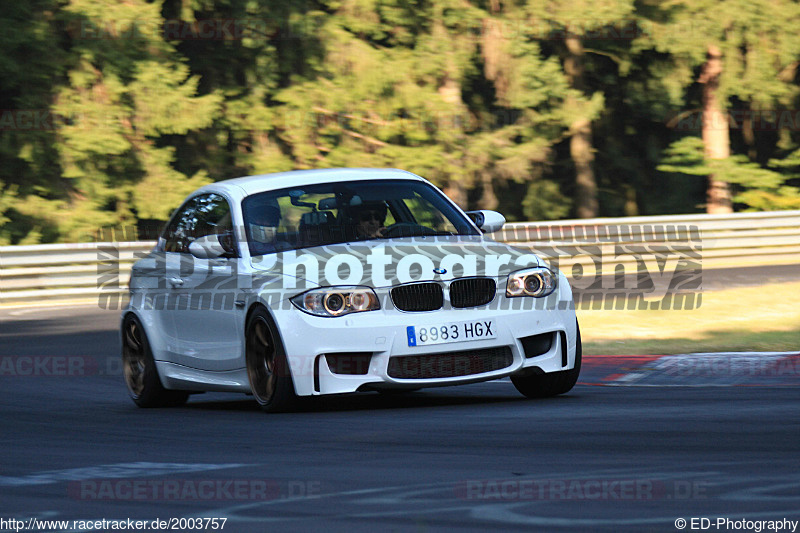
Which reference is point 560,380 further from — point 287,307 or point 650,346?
point 650,346

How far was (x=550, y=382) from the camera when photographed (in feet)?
29.3

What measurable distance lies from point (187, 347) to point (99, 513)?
13.9ft

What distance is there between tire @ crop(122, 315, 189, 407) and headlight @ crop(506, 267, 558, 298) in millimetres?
2940

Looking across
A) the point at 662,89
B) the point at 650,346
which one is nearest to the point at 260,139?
the point at 662,89

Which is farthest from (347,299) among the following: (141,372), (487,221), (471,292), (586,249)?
(586,249)

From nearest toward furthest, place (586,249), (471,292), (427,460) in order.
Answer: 1. (427,460)
2. (471,292)
3. (586,249)

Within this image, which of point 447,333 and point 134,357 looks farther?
point 134,357

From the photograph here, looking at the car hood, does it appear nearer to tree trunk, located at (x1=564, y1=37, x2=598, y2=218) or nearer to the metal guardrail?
the metal guardrail

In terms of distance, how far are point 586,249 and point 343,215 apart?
48.4 ft

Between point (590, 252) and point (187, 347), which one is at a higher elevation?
point (187, 347)

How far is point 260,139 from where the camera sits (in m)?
28.7

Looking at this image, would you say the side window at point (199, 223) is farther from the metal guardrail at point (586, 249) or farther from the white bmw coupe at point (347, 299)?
the metal guardrail at point (586, 249)

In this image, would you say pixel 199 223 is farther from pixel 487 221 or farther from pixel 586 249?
pixel 586 249

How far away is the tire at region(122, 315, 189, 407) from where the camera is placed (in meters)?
10.1
